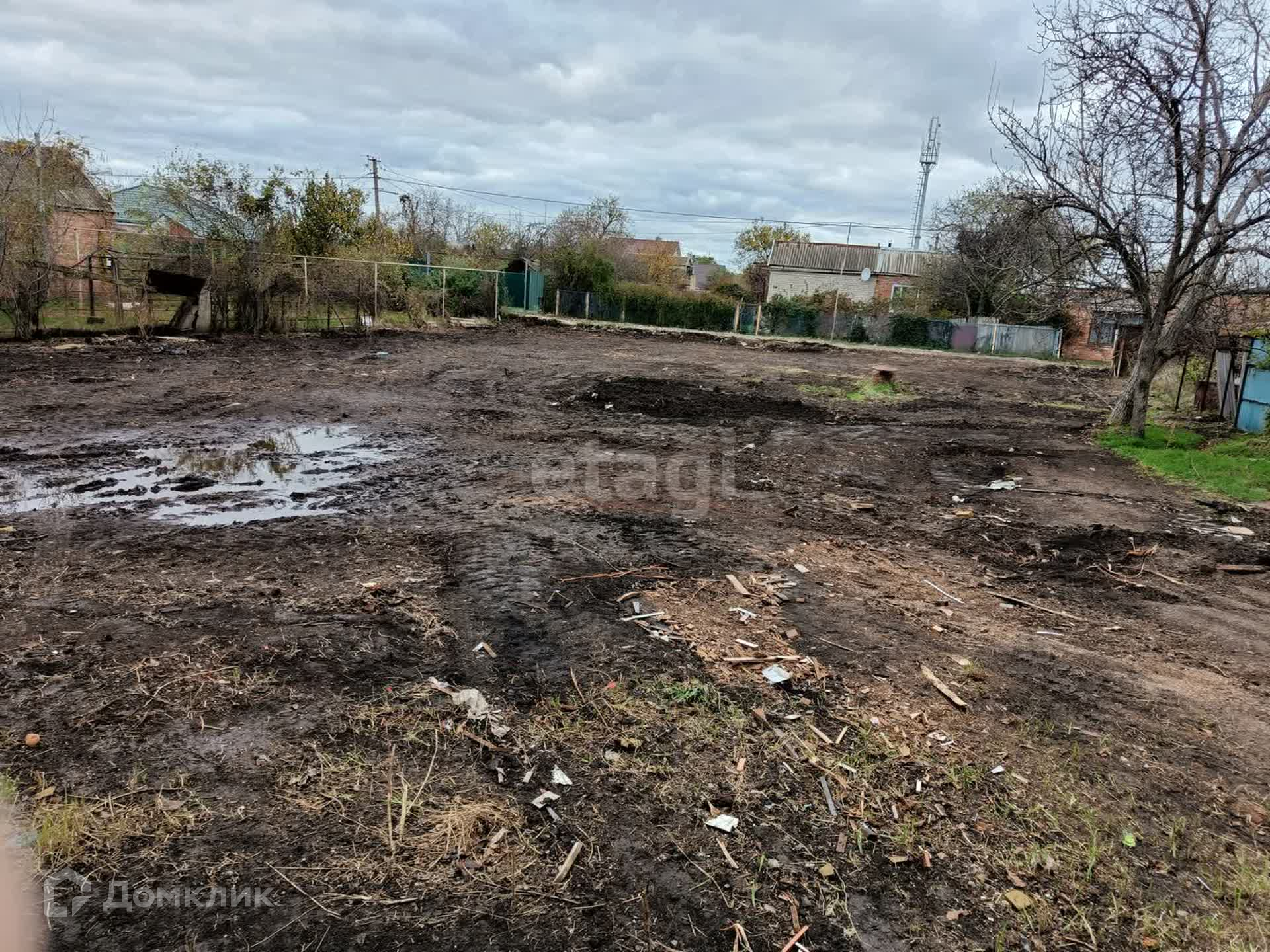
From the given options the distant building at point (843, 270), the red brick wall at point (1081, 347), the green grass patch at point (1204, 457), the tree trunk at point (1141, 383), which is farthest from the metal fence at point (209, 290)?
the red brick wall at point (1081, 347)

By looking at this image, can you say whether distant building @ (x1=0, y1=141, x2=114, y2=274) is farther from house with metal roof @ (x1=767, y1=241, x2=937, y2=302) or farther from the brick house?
house with metal roof @ (x1=767, y1=241, x2=937, y2=302)

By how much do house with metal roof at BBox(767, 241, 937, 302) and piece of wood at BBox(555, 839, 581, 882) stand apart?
150 feet

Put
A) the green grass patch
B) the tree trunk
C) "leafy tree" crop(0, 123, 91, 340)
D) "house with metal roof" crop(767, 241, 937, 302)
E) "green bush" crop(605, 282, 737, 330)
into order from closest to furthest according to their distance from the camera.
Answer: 1. the green grass patch
2. the tree trunk
3. "leafy tree" crop(0, 123, 91, 340)
4. "green bush" crop(605, 282, 737, 330)
5. "house with metal roof" crop(767, 241, 937, 302)

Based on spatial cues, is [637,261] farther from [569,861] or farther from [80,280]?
[569,861]

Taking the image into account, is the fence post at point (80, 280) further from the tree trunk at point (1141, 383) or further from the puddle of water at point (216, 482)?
the tree trunk at point (1141, 383)

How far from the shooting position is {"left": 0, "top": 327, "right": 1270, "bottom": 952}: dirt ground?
2.48m

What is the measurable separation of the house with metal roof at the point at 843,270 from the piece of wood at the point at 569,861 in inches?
1797

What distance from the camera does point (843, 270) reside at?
4925 cm

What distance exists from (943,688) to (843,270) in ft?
162

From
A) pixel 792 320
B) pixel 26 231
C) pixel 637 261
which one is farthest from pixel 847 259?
pixel 26 231

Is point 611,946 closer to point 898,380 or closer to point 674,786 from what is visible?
point 674,786

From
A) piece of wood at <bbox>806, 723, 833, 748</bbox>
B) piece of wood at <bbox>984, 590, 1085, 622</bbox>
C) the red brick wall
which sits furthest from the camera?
the red brick wall

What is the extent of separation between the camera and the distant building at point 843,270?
48.4 meters

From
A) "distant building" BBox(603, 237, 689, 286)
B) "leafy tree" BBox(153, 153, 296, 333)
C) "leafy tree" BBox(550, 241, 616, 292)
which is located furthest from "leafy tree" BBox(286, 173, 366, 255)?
"distant building" BBox(603, 237, 689, 286)
